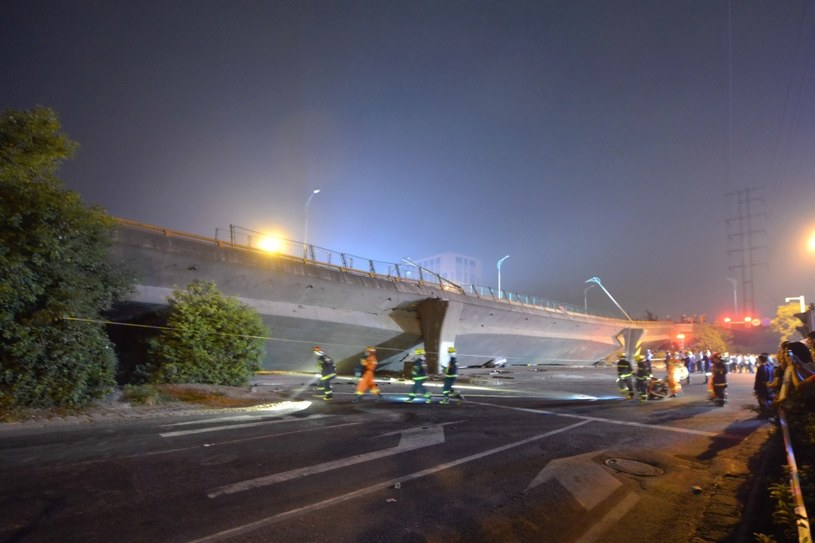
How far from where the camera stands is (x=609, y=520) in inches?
200

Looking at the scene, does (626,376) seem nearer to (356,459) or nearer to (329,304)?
(356,459)

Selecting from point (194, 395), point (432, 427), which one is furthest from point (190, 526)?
point (194, 395)

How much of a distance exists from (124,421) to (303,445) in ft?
17.5

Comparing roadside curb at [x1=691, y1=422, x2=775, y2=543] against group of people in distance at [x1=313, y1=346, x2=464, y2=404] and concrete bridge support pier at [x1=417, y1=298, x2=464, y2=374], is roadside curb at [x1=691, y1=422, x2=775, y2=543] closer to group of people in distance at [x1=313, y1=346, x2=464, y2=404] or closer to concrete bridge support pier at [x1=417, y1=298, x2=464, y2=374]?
group of people in distance at [x1=313, y1=346, x2=464, y2=404]

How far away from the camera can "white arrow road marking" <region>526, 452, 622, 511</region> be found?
5.79 meters

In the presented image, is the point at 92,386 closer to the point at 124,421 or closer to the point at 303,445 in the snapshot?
the point at 124,421

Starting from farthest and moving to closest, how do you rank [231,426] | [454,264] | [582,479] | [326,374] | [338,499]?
[454,264]
[326,374]
[231,426]
[582,479]
[338,499]

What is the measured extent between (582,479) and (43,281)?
12.6 meters

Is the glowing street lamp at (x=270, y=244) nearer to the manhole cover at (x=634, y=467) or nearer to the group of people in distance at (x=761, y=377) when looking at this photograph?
the group of people in distance at (x=761, y=377)

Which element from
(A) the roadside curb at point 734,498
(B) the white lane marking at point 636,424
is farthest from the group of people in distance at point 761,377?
(A) the roadside curb at point 734,498

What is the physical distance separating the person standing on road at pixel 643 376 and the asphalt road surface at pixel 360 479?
4764mm

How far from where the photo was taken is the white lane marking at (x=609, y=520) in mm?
4609

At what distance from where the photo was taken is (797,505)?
3.85 metres

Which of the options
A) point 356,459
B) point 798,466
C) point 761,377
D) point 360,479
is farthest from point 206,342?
point 761,377
